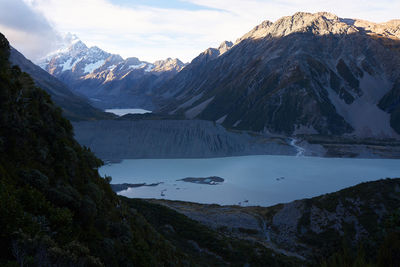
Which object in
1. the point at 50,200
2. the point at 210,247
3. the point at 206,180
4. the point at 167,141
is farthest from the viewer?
the point at 167,141

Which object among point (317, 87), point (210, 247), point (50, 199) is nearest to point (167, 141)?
point (210, 247)

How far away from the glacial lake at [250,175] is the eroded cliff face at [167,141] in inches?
183

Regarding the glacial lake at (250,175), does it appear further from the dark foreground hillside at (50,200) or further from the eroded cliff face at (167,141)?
the dark foreground hillside at (50,200)

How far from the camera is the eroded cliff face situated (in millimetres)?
94812

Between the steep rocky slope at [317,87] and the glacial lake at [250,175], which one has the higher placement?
the steep rocky slope at [317,87]

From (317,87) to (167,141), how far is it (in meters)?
87.3

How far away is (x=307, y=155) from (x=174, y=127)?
42.7 metres

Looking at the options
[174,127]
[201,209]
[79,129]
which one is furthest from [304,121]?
[201,209]

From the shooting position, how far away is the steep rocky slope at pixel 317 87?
136875mm

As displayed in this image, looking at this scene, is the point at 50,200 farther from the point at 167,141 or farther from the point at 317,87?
the point at 317,87

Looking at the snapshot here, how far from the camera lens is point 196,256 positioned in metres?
22.9

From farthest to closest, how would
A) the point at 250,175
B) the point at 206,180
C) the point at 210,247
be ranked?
1. the point at 250,175
2. the point at 206,180
3. the point at 210,247

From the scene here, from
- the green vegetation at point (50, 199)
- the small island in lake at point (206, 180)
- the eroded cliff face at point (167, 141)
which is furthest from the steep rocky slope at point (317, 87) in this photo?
the green vegetation at point (50, 199)

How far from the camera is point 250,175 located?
73250 millimetres
